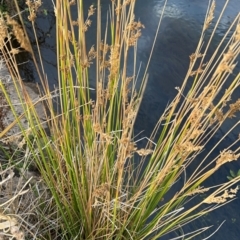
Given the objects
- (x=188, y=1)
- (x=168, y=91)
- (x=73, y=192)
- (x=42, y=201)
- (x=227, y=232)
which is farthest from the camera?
(x=188, y=1)

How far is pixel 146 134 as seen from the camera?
87.7 inches

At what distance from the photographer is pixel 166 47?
2.60 m

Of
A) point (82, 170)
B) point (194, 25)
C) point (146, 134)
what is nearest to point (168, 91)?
point (146, 134)

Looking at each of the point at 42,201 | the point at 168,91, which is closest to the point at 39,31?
the point at 168,91

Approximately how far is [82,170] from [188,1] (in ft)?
6.28

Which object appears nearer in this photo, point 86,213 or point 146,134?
point 86,213

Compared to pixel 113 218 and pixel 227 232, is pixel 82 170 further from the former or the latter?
pixel 227 232

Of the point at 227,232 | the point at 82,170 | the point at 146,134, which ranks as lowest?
the point at 227,232

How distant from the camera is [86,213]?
130 centimetres

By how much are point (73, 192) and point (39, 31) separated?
5.80 feet

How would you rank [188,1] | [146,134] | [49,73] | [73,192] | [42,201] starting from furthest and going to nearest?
1. [188,1]
2. [49,73]
3. [146,134]
4. [42,201]
5. [73,192]

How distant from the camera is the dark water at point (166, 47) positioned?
2278mm

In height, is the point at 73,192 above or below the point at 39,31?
above

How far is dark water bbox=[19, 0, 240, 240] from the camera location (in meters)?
2.28
